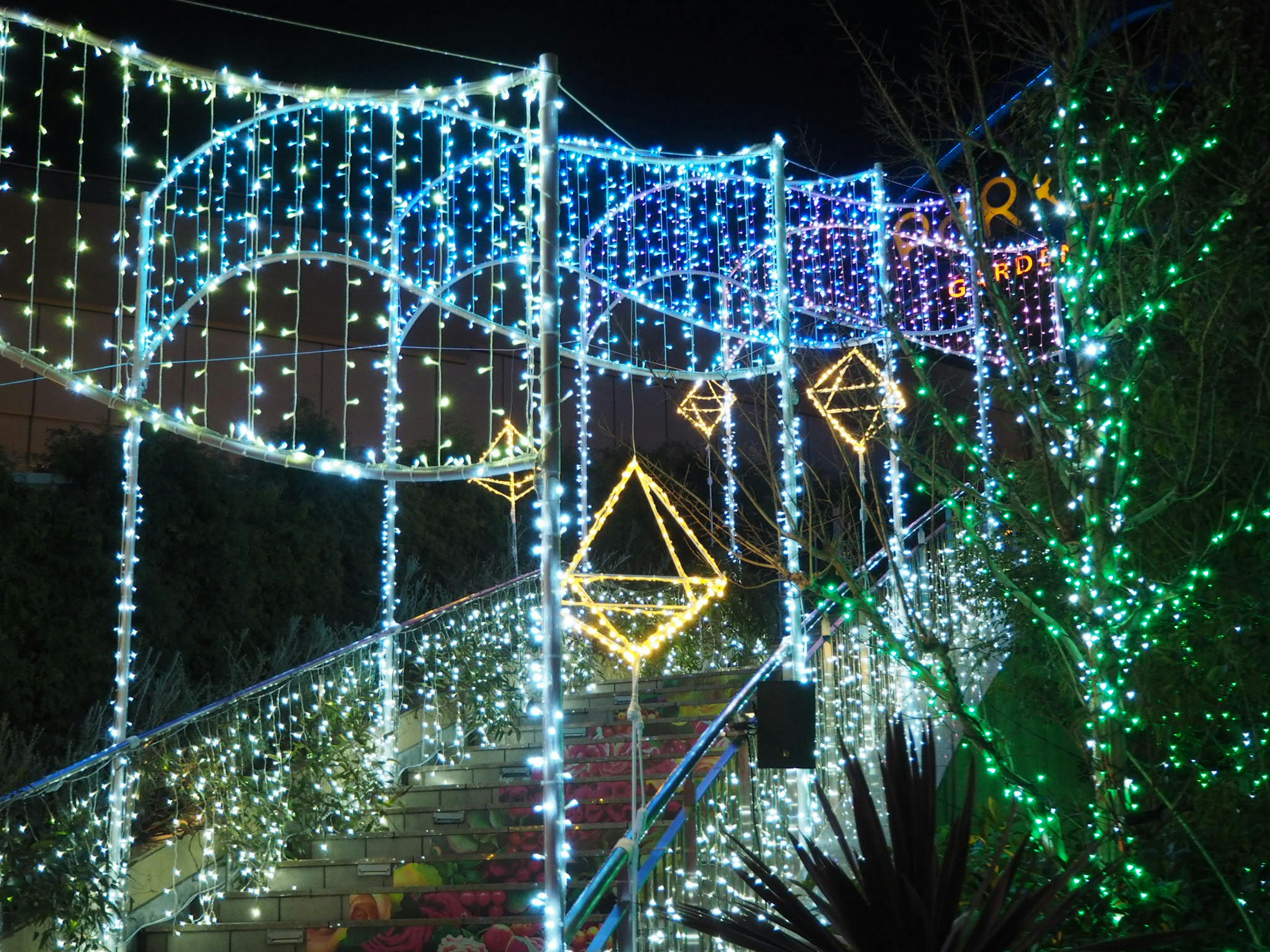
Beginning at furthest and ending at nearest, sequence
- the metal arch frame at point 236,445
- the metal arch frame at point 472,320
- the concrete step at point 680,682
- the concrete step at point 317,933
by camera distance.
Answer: the concrete step at point 680,682
the concrete step at point 317,933
the metal arch frame at point 236,445
the metal arch frame at point 472,320

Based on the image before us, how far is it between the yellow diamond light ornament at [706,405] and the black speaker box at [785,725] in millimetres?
1280

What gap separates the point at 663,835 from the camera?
587 cm

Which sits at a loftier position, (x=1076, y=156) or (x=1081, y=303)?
(x=1076, y=156)

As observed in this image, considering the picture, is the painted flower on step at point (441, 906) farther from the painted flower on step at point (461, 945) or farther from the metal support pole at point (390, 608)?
the metal support pole at point (390, 608)

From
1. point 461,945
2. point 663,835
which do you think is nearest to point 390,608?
point 461,945

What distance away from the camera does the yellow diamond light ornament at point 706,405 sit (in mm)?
9344

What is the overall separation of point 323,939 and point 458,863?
2.95ft

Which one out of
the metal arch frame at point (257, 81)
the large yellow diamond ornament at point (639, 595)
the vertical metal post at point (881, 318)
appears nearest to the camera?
the metal arch frame at point (257, 81)

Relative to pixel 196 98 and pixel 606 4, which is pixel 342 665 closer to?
pixel 196 98

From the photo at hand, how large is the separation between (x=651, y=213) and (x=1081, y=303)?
298 inches

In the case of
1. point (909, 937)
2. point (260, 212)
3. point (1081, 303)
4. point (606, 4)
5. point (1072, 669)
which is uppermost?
point (606, 4)

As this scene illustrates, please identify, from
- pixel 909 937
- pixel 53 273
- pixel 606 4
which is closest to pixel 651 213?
pixel 606 4

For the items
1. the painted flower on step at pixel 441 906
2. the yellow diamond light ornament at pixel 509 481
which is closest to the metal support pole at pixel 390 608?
the painted flower on step at pixel 441 906

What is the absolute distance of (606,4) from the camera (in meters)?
14.0
